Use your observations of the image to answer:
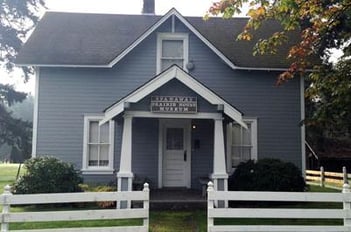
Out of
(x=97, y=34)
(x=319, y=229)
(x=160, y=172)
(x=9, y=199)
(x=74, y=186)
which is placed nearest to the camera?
(x=9, y=199)

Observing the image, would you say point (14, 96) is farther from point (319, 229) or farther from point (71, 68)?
point (319, 229)

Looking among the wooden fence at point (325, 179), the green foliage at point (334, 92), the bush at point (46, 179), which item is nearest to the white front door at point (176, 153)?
the bush at point (46, 179)

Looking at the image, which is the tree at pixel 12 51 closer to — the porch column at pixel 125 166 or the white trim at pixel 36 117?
the white trim at pixel 36 117

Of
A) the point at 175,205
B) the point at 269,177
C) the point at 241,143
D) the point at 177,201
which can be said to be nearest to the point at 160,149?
the point at 241,143

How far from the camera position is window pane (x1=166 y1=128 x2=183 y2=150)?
49.0ft

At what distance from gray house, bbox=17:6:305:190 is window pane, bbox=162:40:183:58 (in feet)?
0.12

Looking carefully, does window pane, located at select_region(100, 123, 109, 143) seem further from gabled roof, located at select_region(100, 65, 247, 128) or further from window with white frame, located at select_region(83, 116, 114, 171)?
gabled roof, located at select_region(100, 65, 247, 128)

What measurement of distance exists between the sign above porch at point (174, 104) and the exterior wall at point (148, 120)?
312 centimetres

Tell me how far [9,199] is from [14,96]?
26.4m

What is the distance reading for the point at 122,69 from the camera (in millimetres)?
15188

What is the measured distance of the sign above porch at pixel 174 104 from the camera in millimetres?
11500

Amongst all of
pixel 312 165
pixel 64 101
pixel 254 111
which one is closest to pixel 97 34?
pixel 64 101

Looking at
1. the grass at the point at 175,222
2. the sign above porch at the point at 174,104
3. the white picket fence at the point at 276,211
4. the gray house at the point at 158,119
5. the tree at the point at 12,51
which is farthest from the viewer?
the tree at the point at 12,51

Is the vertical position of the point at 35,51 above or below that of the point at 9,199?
above
